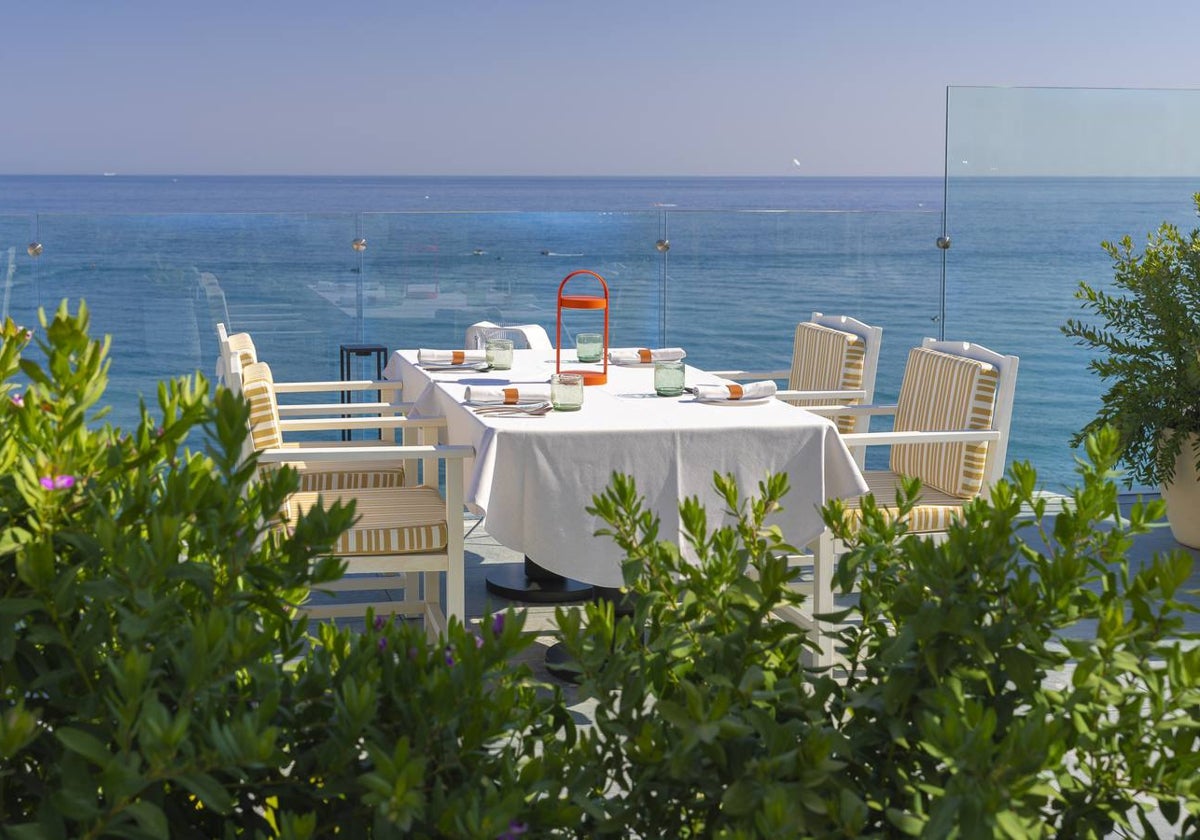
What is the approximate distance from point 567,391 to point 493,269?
111 inches

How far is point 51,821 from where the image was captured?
3.38ft

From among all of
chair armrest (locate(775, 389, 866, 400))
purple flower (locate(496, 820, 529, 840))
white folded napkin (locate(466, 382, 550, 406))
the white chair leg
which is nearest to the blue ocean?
chair armrest (locate(775, 389, 866, 400))

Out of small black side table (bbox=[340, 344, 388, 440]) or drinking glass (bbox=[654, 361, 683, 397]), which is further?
small black side table (bbox=[340, 344, 388, 440])

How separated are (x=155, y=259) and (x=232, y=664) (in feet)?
18.4

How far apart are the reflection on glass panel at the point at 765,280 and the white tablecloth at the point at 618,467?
110 inches

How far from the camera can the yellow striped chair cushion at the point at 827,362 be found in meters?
4.73

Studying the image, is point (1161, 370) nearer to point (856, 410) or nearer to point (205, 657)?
point (856, 410)

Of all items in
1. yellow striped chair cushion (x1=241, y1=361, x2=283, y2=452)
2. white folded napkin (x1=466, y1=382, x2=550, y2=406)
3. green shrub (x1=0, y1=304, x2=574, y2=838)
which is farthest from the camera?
white folded napkin (x1=466, y1=382, x2=550, y2=406)

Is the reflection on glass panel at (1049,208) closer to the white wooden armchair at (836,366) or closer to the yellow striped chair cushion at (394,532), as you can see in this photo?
the white wooden armchair at (836,366)

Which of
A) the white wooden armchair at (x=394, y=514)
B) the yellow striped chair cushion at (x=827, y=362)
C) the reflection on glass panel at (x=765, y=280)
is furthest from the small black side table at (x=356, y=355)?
the white wooden armchair at (x=394, y=514)

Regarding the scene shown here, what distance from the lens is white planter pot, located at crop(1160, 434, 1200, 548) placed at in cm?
503

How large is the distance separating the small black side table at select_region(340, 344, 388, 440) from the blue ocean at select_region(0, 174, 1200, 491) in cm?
7

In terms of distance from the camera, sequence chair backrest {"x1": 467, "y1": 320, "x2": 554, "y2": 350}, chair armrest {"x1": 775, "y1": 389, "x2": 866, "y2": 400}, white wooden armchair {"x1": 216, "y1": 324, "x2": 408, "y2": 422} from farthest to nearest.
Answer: chair backrest {"x1": 467, "y1": 320, "x2": 554, "y2": 350} < chair armrest {"x1": 775, "y1": 389, "x2": 866, "y2": 400} < white wooden armchair {"x1": 216, "y1": 324, "x2": 408, "y2": 422}

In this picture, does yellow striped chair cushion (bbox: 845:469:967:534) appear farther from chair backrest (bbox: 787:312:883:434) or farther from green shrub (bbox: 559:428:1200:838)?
green shrub (bbox: 559:428:1200:838)
